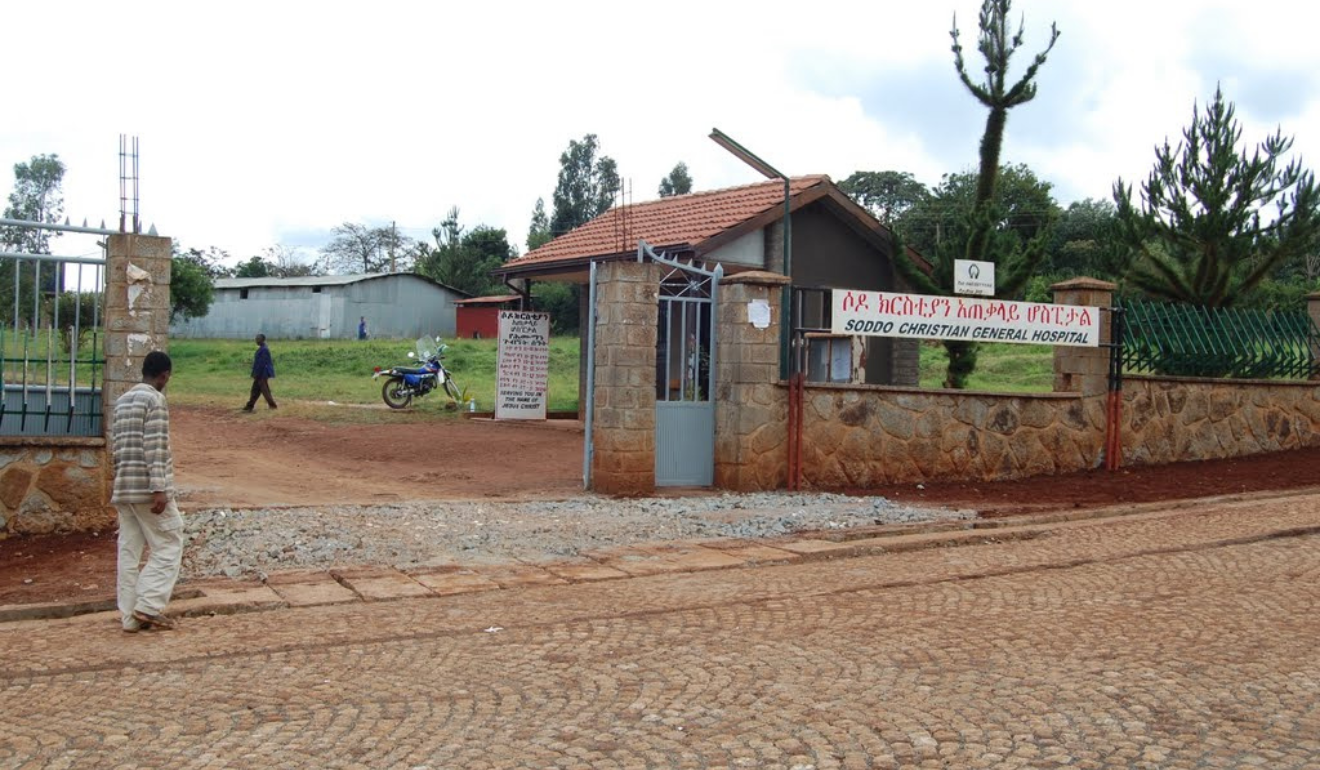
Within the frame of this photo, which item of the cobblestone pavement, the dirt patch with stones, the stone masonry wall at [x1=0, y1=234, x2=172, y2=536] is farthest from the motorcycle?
the cobblestone pavement

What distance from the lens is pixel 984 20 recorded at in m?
22.3

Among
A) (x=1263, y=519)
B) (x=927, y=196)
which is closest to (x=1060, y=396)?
(x=1263, y=519)

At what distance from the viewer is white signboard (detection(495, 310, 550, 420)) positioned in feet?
67.7

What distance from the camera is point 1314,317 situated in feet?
58.5

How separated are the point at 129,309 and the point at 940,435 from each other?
894cm

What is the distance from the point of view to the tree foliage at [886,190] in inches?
2350

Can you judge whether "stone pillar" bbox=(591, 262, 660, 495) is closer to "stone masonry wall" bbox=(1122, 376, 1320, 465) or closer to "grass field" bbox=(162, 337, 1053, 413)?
"stone masonry wall" bbox=(1122, 376, 1320, 465)

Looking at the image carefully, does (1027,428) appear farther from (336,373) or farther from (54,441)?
(336,373)

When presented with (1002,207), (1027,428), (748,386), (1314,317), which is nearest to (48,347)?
(748,386)

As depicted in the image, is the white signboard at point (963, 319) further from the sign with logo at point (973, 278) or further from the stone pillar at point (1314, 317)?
the stone pillar at point (1314, 317)

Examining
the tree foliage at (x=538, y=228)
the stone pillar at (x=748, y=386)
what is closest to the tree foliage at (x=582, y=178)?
the tree foliage at (x=538, y=228)

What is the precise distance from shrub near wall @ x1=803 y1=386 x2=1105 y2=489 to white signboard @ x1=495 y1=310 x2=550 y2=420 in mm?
8230

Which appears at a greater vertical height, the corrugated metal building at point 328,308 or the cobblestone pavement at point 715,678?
the corrugated metal building at point 328,308

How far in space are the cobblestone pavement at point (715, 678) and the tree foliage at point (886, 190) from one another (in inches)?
2074
